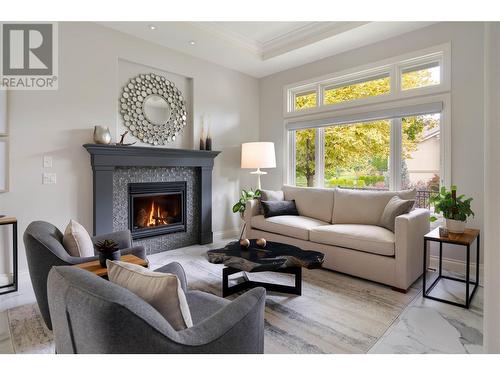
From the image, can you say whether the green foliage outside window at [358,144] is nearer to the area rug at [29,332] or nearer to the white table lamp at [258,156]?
the white table lamp at [258,156]

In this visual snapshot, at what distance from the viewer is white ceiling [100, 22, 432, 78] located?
3500mm

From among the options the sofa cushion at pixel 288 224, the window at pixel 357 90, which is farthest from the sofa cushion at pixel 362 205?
the window at pixel 357 90

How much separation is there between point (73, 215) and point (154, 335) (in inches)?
114

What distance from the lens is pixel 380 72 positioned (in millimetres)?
3912

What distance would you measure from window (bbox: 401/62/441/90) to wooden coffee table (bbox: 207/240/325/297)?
8.45 ft

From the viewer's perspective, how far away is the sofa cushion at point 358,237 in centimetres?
275

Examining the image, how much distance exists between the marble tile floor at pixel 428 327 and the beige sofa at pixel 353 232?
0.33 m

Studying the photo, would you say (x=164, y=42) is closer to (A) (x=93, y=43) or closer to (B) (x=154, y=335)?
(A) (x=93, y=43)

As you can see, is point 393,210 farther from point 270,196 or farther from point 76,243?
point 76,243

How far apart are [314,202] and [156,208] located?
2.21 metres

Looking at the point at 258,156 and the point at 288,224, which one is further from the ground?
the point at 258,156

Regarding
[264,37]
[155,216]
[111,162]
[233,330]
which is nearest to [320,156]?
[264,37]
